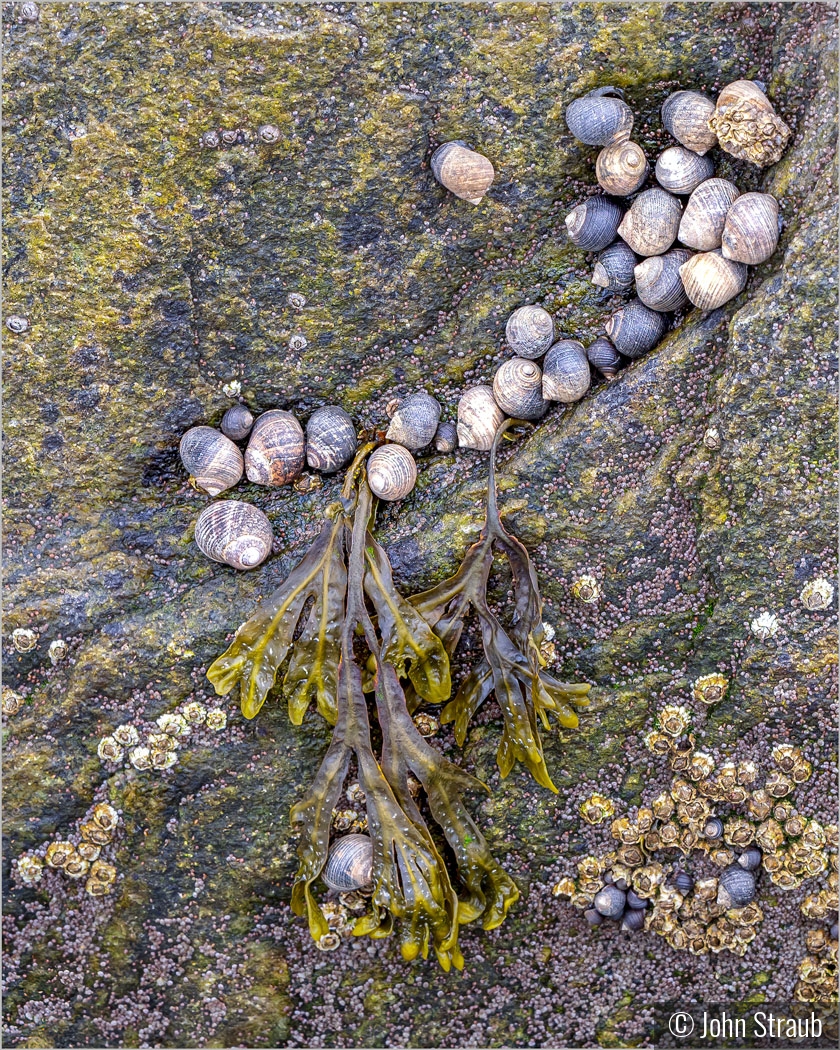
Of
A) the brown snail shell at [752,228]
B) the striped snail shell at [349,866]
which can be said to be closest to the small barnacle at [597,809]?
the striped snail shell at [349,866]

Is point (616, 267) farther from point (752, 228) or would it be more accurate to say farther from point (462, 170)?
point (462, 170)

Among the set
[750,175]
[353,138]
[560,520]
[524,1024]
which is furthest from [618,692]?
[353,138]

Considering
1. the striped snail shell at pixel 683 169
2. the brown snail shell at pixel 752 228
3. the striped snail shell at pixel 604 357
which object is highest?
the striped snail shell at pixel 683 169

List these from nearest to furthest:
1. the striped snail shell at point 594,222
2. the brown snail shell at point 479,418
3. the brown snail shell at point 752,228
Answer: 1. the brown snail shell at point 752,228
2. the striped snail shell at point 594,222
3. the brown snail shell at point 479,418

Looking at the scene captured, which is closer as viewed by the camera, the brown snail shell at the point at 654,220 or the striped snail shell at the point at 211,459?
the brown snail shell at the point at 654,220

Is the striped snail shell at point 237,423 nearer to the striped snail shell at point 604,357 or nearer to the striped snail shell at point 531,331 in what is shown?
the striped snail shell at point 531,331

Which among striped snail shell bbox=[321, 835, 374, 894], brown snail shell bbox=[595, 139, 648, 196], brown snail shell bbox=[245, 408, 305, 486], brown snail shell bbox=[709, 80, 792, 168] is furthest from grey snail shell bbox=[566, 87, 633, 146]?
striped snail shell bbox=[321, 835, 374, 894]
